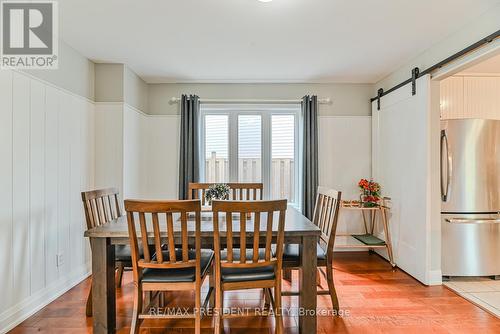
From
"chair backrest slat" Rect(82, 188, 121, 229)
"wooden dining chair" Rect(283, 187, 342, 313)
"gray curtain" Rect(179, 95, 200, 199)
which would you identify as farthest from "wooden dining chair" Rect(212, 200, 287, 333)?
"gray curtain" Rect(179, 95, 200, 199)

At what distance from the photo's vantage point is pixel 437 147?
3062mm

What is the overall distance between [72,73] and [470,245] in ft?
14.8

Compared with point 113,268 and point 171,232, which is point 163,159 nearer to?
point 113,268

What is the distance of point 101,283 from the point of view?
205cm

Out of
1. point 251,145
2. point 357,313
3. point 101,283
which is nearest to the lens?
point 101,283

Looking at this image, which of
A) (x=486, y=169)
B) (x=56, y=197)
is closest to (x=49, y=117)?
(x=56, y=197)

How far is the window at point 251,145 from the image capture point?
4.28 m

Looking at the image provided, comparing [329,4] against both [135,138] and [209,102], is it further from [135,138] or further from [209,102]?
[135,138]

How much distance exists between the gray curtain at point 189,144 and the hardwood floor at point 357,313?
1.41 metres

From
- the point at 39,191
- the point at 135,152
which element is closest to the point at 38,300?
the point at 39,191

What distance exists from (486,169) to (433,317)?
1.68 metres

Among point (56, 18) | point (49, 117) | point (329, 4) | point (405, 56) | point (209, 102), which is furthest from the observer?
point (209, 102)

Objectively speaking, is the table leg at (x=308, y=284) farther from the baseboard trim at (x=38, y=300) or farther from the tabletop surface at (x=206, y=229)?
the baseboard trim at (x=38, y=300)

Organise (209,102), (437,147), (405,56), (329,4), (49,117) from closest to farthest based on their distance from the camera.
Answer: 1. (329,4)
2. (49,117)
3. (437,147)
4. (405,56)
5. (209,102)
